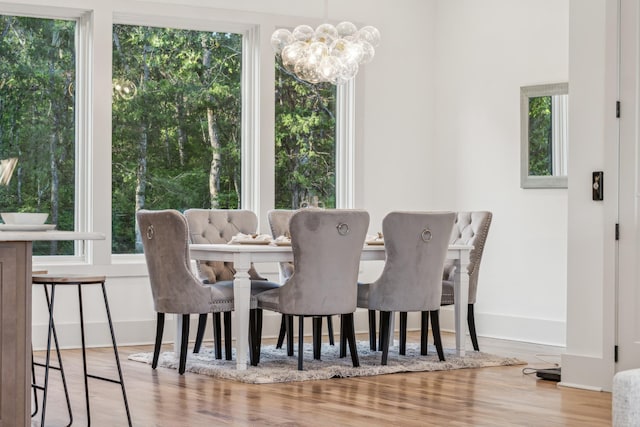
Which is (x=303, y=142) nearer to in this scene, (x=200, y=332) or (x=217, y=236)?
(x=217, y=236)

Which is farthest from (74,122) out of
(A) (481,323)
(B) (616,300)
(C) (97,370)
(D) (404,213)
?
(B) (616,300)

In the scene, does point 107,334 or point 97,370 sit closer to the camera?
point 97,370

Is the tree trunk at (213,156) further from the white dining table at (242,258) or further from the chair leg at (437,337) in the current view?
the chair leg at (437,337)

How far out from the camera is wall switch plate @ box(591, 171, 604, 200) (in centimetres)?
549

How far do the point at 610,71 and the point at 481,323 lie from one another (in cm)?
339

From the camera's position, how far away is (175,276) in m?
6.11

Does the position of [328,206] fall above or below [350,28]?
below

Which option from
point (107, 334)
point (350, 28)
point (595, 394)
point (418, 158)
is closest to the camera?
point (595, 394)

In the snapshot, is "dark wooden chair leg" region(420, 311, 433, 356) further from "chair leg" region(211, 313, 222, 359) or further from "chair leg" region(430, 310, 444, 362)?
"chair leg" region(211, 313, 222, 359)

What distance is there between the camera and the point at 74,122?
7621mm

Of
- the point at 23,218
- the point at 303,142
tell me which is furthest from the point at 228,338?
the point at 23,218

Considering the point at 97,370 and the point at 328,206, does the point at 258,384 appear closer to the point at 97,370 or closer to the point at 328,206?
the point at 97,370

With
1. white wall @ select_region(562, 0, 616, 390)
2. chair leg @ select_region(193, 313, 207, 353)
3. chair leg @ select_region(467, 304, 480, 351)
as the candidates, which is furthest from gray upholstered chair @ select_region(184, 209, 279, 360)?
white wall @ select_region(562, 0, 616, 390)

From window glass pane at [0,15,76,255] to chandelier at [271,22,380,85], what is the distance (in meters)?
1.68
